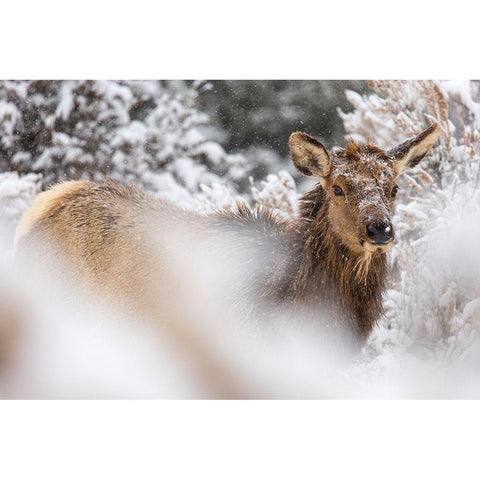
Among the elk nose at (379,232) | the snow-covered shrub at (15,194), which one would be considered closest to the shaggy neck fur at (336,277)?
the elk nose at (379,232)

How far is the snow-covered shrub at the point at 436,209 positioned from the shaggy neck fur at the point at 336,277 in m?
0.33

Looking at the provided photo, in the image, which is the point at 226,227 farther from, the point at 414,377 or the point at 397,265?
the point at 414,377

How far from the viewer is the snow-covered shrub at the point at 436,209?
353 centimetres

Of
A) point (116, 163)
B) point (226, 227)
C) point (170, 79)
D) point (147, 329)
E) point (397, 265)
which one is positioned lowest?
point (147, 329)

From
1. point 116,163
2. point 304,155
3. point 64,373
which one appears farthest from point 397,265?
point 64,373

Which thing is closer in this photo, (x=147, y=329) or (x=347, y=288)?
(x=347, y=288)

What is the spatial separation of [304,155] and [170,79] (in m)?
0.81

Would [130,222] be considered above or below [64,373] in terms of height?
above

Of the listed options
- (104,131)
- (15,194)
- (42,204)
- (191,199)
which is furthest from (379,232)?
(15,194)

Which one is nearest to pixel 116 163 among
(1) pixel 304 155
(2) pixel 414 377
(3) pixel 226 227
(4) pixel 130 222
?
(4) pixel 130 222

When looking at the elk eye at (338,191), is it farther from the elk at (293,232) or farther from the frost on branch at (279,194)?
the frost on branch at (279,194)

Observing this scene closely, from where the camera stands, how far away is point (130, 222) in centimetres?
360

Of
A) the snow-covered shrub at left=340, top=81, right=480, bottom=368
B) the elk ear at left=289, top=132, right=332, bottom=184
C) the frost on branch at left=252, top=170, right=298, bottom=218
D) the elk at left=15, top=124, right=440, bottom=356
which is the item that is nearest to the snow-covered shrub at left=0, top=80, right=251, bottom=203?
the elk at left=15, top=124, right=440, bottom=356

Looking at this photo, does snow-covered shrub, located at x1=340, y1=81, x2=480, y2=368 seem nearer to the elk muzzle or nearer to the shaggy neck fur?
the shaggy neck fur
